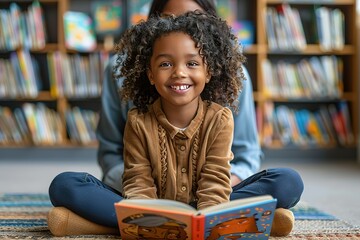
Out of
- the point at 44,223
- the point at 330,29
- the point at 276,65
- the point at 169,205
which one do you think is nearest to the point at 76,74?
the point at 276,65

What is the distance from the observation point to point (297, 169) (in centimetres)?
314

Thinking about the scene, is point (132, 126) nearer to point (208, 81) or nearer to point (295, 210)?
point (208, 81)

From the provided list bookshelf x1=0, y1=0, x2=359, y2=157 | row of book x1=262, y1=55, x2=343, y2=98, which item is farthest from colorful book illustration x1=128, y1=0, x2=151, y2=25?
row of book x1=262, y1=55, x2=343, y2=98

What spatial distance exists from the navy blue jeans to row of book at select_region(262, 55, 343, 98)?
2.12 metres

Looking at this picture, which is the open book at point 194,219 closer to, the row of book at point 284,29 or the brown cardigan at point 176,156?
the brown cardigan at point 176,156

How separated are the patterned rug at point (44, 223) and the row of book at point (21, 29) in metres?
1.62

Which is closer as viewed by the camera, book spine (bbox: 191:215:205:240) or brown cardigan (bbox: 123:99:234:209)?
book spine (bbox: 191:215:205:240)

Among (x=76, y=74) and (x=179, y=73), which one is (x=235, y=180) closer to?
(x=179, y=73)

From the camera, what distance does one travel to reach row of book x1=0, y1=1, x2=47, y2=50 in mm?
3500

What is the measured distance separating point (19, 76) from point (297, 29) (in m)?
1.63

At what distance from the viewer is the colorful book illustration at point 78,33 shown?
349 centimetres

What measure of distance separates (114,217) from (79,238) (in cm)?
9

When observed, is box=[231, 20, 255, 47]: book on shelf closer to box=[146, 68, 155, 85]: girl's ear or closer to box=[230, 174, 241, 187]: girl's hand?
box=[230, 174, 241, 187]: girl's hand

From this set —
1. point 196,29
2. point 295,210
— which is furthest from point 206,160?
point 295,210
